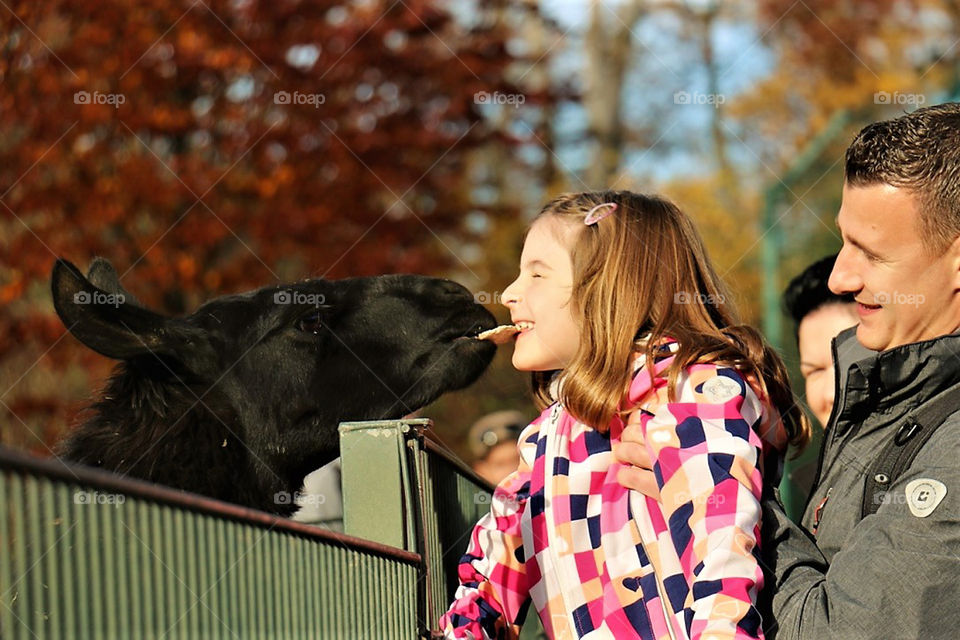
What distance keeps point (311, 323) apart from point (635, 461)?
202 cm

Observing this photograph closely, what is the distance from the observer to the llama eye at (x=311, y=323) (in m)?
4.48

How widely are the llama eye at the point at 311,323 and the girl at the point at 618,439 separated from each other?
132 centimetres

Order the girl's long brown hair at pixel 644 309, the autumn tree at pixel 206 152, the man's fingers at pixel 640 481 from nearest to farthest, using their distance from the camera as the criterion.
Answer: the man's fingers at pixel 640 481 → the girl's long brown hair at pixel 644 309 → the autumn tree at pixel 206 152

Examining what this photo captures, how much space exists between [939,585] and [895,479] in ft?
0.80

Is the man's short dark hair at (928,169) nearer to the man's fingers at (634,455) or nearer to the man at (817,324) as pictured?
the man's fingers at (634,455)

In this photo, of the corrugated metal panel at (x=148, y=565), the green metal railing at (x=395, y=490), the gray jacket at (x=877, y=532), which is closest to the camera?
the corrugated metal panel at (x=148, y=565)

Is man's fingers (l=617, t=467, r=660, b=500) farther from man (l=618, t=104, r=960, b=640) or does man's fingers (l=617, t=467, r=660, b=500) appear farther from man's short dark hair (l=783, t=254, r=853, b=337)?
man's short dark hair (l=783, t=254, r=853, b=337)

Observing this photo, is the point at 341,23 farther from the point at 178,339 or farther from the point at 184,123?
the point at 178,339

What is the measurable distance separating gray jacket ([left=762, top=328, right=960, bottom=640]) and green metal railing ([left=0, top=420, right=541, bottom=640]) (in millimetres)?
868

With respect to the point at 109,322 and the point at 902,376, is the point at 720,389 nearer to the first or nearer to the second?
the point at 902,376

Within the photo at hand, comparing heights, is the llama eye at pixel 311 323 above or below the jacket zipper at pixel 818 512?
above

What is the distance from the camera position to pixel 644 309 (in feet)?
9.92

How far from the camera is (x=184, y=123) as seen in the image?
9789mm

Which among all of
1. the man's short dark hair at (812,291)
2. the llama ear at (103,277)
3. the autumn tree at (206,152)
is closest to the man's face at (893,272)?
the man's short dark hair at (812,291)
